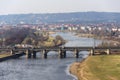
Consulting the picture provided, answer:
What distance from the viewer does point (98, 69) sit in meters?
48.0

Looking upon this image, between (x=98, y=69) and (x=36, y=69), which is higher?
(x=98, y=69)

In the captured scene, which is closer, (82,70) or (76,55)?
(82,70)

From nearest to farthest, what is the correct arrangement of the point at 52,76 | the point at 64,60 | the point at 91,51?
the point at 52,76
the point at 64,60
the point at 91,51

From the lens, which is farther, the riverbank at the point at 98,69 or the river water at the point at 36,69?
the river water at the point at 36,69

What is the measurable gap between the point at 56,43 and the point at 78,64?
38.6m

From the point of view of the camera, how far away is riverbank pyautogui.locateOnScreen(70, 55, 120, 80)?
42797 millimetres

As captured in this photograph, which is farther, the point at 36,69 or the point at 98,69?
the point at 36,69

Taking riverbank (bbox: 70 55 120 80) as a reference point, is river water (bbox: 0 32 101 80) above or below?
below

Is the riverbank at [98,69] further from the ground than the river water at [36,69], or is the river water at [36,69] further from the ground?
the riverbank at [98,69]

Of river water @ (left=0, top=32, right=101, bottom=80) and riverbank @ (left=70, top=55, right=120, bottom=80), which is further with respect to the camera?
river water @ (left=0, top=32, right=101, bottom=80)

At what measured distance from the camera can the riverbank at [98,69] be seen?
42.8 m

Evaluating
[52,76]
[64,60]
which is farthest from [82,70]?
[64,60]

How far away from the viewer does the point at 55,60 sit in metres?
62.5

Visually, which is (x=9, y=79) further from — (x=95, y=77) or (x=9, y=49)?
(x=9, y=49)
